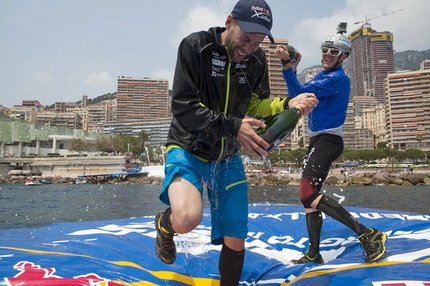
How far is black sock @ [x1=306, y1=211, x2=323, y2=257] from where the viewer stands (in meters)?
3.66

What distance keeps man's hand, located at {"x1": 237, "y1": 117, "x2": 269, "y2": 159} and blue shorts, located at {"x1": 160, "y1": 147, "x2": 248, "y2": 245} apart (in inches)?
21.4

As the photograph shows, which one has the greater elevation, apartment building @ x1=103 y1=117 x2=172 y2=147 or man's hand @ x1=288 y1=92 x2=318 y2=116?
apartment building @ x1=103 y1=117 x2=172 y2=147

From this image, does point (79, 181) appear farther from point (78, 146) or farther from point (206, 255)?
point (206, 255)

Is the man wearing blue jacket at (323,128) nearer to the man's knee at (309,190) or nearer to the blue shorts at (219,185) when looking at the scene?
the man's knee at (309,190)

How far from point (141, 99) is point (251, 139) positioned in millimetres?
200328

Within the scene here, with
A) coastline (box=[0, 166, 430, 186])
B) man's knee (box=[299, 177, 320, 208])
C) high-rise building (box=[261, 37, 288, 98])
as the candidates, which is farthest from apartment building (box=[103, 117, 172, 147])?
man's knee (box=[299, 177, 320, 208])

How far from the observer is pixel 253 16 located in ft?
8.05

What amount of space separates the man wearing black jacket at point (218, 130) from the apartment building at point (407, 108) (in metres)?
136

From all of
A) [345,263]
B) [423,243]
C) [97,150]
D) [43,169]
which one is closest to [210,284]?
[345,263]

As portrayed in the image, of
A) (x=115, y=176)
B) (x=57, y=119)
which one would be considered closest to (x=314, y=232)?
(x=115, y=176)

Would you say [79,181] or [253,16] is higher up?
[253,16]

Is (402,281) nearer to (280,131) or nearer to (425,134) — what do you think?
(280,131)

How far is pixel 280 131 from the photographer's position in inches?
97.7

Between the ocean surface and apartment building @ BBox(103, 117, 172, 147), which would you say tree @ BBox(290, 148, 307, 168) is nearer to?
the ocean surface
